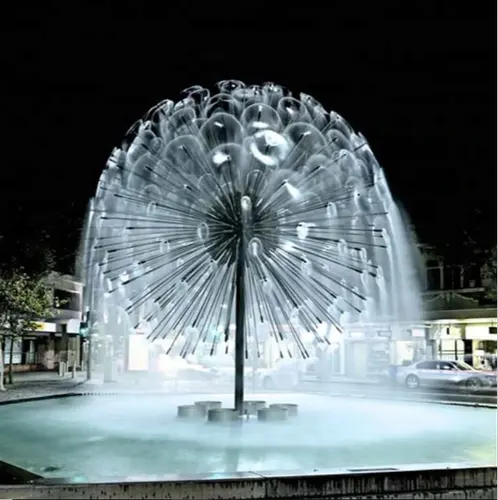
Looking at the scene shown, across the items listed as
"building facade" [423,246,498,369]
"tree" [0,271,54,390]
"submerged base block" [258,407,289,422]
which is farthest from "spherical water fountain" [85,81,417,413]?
"building facade" [423,246,498,369]

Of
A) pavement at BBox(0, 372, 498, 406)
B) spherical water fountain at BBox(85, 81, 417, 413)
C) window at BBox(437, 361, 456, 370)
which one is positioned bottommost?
pavement at BBox(0, 372, 498, 406)

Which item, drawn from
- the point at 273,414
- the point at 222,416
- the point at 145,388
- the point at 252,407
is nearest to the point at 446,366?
the point at 145,388

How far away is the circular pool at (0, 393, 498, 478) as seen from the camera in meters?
9.73

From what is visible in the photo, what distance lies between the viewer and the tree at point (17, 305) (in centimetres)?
1274

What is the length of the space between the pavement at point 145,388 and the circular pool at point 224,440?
69 centimetres

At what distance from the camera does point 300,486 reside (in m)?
7.91

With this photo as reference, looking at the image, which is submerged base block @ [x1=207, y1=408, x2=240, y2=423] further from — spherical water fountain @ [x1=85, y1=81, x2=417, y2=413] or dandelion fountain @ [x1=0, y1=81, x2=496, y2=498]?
spherical water fountain @ [x1=85, y1=81, x2=417, y2=413]

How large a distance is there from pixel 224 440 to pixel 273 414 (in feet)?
7.84

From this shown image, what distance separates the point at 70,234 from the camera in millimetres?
16656

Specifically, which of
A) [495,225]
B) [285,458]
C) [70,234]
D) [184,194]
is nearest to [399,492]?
[285,458]

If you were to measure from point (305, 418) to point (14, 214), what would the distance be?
23.9 ft

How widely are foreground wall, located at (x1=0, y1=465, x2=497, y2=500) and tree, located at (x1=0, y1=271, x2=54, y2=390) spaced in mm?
5659

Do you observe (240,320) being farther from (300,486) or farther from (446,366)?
(446,366)

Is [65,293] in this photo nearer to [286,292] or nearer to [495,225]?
[286,292]
